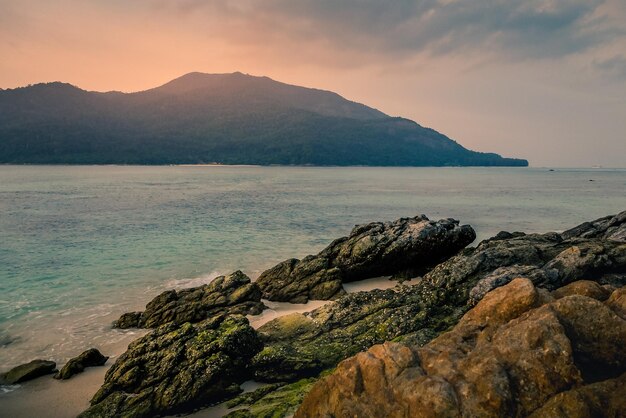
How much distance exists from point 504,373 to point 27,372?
14953 millimetres

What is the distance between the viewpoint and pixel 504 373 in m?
7.43

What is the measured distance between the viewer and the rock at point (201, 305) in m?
18.7

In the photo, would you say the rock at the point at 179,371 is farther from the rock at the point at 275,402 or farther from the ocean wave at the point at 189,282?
the ocean wave at the point at 189,282

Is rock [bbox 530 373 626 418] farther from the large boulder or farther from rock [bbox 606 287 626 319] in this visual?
the large boulder

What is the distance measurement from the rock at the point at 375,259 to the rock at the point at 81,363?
324 inches

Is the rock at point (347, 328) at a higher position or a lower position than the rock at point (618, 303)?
lower

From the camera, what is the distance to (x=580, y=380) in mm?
7223

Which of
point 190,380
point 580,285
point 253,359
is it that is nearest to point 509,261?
point 580,285

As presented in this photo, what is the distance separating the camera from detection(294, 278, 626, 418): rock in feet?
23.3

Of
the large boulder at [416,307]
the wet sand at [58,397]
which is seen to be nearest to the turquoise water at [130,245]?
the wet sand at [58,397]

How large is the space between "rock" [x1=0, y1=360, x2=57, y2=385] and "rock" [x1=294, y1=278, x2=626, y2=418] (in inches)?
415

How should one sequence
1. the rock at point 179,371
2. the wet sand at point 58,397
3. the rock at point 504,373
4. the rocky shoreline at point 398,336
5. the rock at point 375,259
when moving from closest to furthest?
the rock at point 504,373
the rocky shoreline at point 398,336
the rock at point 179,371
the wet sand at point 58,397
the rock at point 375,259

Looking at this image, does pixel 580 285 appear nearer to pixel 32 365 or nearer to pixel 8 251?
pixel 32 365

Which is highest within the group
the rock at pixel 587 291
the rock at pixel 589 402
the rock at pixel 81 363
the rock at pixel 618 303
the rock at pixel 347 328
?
the rock at pixel 618 303
